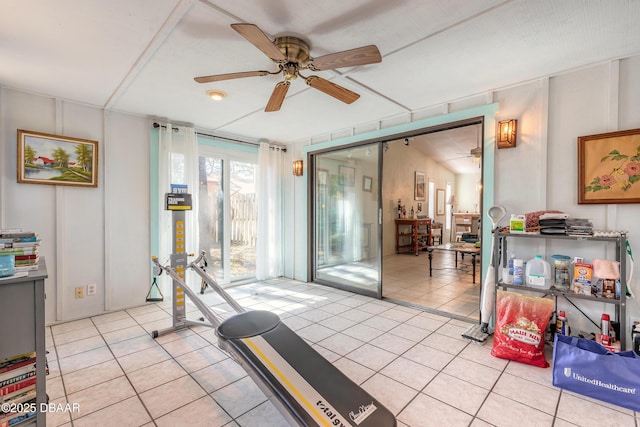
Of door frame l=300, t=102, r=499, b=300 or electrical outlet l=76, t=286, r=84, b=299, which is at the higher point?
door frame l=300, t=102, r=499, b=300

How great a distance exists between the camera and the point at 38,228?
9.78ft

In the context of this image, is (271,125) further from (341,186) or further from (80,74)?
(80,74)

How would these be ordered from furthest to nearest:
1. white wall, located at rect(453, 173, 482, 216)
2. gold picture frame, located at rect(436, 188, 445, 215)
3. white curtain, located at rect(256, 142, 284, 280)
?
white wall, located at rect(453, 173, 482, 216) → gold picture frame, located at rect(436, 188, 445, 215) → white curtain, located at rect(256, 142, 284, 280)

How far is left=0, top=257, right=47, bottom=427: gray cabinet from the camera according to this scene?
119 centimetres

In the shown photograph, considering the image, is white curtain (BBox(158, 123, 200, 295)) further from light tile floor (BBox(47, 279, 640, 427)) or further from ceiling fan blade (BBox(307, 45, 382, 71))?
ceiling fan blade (BBox(307, 45, 382, 71))

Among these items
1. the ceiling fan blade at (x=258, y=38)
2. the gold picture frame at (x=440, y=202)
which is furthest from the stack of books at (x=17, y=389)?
the gold picture frame at (x=440, y=202)

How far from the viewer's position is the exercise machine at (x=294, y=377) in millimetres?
1402

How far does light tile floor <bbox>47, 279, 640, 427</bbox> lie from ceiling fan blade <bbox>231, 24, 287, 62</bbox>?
219 cm

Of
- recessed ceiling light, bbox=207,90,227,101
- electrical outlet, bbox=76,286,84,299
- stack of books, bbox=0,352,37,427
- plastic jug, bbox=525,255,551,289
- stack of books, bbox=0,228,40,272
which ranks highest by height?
recessed ceiling light, bbox=207,90,227,101

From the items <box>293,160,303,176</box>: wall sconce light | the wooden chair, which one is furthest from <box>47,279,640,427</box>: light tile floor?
the wooden chair

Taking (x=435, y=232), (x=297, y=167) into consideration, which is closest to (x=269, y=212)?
(x=297, y=167)

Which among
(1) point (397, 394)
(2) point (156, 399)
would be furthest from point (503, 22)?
(2) point (156, 399)

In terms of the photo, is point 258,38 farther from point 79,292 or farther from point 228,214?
point 79,292

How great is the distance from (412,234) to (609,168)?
5.59m
